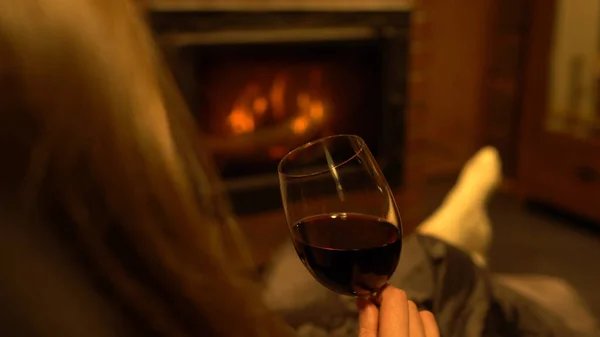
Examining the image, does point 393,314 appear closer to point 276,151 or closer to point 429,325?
point 429,325

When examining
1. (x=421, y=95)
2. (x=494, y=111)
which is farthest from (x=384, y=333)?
(x=494, y=111)

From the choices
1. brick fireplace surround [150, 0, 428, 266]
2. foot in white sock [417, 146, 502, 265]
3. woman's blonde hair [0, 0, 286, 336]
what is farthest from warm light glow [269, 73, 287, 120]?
woman's blonde hair [0, 0, 286, 336]

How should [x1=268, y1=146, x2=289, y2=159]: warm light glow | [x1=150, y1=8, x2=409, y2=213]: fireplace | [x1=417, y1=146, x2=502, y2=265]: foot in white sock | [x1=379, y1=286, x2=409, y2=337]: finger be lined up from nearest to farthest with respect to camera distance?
[x1=379, y1=286, x2=409, y2=337]: finger → [x1=417, y1=146, x2=502, y2=265]: foot in white sock → [x1=150, y1=8, x2=409, y2=213]: fireplace → [x1=268, y1=146, x2=289, y2=159]: warm light glow

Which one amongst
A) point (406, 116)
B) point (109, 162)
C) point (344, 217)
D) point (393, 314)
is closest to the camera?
point (109, 162)

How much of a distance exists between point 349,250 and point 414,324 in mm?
95

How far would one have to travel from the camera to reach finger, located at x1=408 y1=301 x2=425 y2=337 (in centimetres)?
59

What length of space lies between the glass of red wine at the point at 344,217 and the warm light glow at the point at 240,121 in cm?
144

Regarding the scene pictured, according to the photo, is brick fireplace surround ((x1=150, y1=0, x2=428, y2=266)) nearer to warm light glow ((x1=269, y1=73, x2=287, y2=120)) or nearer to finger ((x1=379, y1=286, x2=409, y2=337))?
warm light glow ((x1=269, y1=73, x2=287, y2=120))

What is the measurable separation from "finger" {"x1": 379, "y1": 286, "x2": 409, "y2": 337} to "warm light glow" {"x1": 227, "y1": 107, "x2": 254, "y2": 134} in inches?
61.3

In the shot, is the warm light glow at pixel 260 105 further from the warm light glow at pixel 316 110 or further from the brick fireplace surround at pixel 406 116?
the brick fireplace surround at pixel 406 116

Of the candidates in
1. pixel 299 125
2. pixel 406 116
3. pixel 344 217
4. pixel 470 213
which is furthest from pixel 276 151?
pixel 344 217

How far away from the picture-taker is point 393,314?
570mm

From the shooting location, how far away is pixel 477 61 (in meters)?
3.17

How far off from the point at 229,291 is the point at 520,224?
2356 mm
